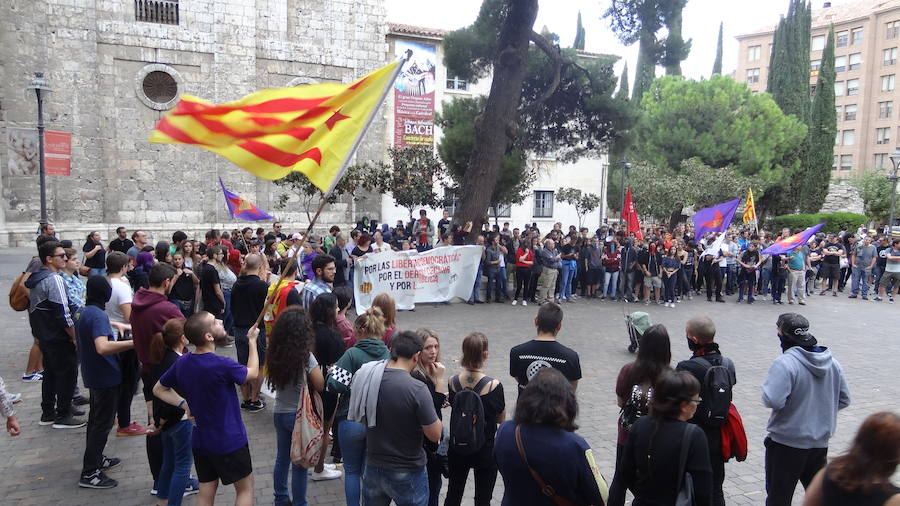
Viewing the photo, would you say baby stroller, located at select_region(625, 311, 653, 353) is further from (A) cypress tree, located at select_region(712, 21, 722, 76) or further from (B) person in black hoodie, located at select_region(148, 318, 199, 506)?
(A) cypress tree, located at select_region(712, 21, 722, 76)

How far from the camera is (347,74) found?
91.6 ft

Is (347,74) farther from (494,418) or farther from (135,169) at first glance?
(494,418)

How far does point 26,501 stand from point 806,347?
19.8ft

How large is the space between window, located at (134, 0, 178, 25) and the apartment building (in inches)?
2447

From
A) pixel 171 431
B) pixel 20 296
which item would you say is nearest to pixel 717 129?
pixel 20 296

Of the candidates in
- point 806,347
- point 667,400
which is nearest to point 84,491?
point 667,400

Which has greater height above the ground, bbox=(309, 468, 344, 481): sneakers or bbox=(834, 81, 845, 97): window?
bbox=(834, 81, 845, 97): window

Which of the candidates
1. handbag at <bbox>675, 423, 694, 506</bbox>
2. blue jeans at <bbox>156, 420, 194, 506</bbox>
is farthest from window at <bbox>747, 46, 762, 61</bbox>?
blue jeans at <bbox>156, 420, 194, 506</bbox>

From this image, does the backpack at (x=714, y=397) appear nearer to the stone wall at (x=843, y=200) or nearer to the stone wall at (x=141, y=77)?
the stone wall at (x=141, y=77)

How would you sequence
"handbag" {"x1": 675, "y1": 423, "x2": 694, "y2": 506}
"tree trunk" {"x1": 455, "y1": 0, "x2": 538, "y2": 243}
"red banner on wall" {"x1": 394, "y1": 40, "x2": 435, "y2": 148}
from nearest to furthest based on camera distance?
"handbag" {"x1": 675, "y1": 423, "x2": 694, "y2": 506}, "tree trunk" {"x1": 455, "y1": 0, "x2": 538, "y2": 243}, "red banner on wall" {"x1": 394, "y1": 40, "x2": 435, "y2": 148}

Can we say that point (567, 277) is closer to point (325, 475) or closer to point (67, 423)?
point (325, 475)

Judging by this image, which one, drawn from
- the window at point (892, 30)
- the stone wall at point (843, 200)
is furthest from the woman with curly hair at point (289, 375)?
the window at point (892, 30)

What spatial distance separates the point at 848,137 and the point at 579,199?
5469cm

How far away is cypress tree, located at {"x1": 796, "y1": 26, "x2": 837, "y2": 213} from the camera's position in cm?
4275
